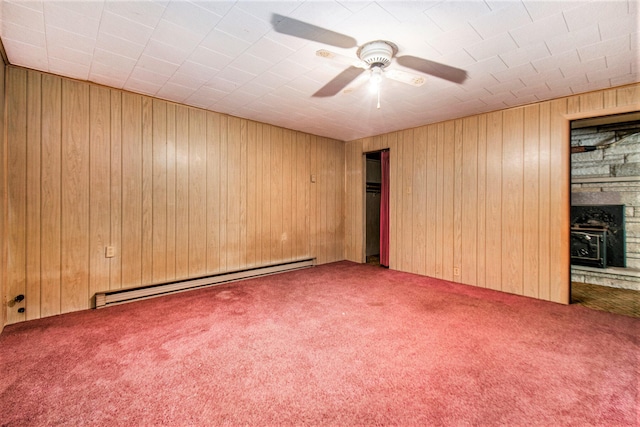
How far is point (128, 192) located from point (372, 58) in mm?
2867

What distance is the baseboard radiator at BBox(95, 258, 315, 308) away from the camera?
2.92 m

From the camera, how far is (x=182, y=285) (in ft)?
11.2

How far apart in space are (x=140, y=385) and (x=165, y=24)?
91.7 inches

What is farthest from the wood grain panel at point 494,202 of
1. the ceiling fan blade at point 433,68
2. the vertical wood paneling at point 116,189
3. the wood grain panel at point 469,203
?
the vertical wood paneling at point 116,189

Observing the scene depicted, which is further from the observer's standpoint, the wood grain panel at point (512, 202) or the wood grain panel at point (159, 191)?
the wood grain panel at point (512, 202)

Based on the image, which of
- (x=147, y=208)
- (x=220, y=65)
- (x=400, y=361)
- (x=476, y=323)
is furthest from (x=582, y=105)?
(x=147, y=208)

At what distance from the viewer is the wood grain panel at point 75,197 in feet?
9.01

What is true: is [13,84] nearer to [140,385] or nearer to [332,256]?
[140,385]

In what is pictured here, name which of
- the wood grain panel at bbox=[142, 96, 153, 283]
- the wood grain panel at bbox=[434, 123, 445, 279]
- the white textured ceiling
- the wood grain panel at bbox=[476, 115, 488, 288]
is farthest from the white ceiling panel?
the wood grain panel at bbox=[142, 96, 153, 283]

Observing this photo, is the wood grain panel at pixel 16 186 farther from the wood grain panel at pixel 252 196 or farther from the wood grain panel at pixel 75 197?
the wood grain panel at pixel 252 196

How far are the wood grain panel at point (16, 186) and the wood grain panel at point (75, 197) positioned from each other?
0.88ft

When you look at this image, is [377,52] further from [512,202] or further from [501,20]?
[512,202]

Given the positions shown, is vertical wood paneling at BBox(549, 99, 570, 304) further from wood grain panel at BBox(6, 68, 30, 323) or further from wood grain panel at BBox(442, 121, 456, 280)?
wood grain panel at BBox(6, 68, 30, 323)

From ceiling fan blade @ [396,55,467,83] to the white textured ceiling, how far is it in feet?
0.21
